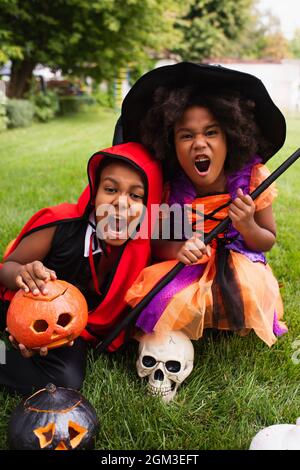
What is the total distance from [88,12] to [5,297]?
1275cm

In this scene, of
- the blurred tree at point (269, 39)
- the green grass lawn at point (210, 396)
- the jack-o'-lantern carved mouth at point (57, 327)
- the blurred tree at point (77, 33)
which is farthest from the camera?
the blurred tree at point (269, 39)

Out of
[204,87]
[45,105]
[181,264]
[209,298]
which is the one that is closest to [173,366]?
[209,298]

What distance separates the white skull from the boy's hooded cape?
0.24 metres

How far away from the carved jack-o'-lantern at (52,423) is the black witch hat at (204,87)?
1262 millimetres

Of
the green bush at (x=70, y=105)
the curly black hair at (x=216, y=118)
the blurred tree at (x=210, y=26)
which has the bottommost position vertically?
the green bush at (x=70, y=105)

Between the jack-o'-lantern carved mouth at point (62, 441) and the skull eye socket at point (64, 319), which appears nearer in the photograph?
the jack-o'-lantern carved mouth at point (62, 441)

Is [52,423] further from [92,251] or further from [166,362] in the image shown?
[92,251]

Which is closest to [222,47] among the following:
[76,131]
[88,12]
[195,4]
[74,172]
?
[195,4]

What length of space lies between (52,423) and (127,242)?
900 millimetres

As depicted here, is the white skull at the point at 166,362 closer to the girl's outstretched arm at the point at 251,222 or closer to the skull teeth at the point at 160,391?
the skull teeth at the point at 160,391

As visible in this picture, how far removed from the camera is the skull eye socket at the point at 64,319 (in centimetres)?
204

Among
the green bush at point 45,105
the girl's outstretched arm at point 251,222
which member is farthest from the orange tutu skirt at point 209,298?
the green bush at point 45,105

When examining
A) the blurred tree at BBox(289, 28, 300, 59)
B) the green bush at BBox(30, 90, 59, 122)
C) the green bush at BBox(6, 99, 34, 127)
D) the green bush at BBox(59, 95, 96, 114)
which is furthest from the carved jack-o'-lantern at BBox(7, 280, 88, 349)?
the blurred tree at BBox(289, 28, 300, 59)
